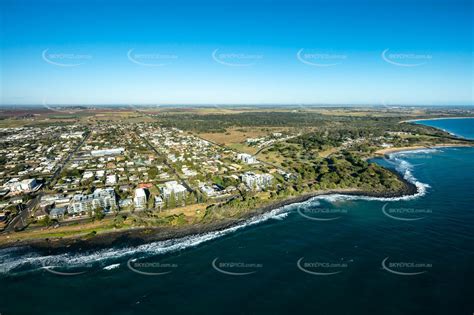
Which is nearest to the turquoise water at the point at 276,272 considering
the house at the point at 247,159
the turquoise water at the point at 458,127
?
the house at the point at 247,159

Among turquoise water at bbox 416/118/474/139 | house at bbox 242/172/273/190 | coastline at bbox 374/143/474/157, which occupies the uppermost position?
turquoise water at bbox 416/118/474/139

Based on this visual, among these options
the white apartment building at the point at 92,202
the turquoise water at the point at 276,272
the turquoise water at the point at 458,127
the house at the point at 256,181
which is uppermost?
the turquoise water at the point at 458,127

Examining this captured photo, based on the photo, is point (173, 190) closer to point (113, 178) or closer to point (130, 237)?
point (130, 237)

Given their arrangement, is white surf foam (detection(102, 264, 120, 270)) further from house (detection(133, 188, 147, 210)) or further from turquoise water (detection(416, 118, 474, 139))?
turquoise water (detection(416, 118, 474, 139))

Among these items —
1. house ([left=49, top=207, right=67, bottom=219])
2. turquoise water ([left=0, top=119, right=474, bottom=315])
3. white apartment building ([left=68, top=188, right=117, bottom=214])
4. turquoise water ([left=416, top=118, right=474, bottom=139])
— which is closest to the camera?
turquoise water ([left=0, top=119, right=474, bottom=315])

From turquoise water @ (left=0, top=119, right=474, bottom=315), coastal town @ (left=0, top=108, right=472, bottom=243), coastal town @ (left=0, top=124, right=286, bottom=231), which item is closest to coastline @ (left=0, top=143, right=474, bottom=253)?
coastal town @ (left=0, top=108, right=472, bottom=243)

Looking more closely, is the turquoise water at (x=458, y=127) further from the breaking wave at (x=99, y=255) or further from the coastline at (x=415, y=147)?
the breaking wave at (x=99, y=255)

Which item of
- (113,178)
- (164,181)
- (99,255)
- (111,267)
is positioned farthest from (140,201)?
(113,178)

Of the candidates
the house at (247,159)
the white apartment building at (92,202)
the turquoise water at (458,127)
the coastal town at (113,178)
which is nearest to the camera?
the white apartment building at (92,202)

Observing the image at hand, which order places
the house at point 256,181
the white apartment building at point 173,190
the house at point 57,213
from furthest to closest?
the house at point 256,181
the white apartment building at point 173,190
the house at point 57,213
